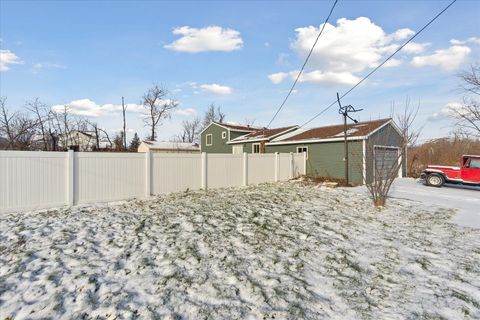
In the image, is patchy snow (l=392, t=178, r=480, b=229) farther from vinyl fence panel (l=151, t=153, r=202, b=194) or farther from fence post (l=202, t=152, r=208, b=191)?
vinyl fence panel (l=151, t=153, r=202, b=194)

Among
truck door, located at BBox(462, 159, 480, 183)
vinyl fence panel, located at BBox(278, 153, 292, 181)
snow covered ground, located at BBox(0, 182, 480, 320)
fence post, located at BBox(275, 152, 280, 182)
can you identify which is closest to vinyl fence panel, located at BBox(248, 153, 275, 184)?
fence post, located at BBox(275, 152, 280, 182)

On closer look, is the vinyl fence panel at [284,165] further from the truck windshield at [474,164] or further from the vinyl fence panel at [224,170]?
the truck windshield at [474,164]

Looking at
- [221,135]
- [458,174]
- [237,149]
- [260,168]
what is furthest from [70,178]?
[221,135]

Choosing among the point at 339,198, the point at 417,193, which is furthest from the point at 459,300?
the point at 417,193

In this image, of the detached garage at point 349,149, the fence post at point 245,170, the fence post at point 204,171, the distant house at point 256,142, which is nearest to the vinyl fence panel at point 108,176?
the fence post at point 204,171

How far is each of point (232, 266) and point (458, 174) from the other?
1376cm

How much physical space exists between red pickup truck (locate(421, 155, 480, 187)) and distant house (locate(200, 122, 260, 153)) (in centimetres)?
1559

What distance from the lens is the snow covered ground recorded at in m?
3.18

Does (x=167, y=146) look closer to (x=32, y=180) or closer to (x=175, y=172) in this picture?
(x=175, y=172)

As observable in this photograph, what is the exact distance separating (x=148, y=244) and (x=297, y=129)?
20062 mm

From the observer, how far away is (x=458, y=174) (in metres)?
13.3

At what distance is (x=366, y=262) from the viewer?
451 centimetres

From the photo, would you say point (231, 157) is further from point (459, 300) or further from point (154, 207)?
point (459, 300)

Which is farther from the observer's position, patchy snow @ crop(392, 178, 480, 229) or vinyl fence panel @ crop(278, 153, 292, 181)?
vinyl fence panel @ crop(278, 153, 292, 181)
